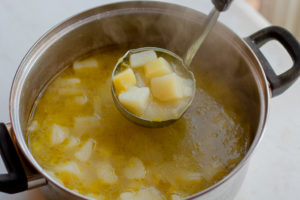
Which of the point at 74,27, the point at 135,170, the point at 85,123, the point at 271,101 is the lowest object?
the point at 271,101

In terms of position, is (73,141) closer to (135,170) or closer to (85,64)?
(135,170)

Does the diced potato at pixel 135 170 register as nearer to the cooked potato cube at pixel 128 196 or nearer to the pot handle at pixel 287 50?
the cooked potato cube at pixel 128 196

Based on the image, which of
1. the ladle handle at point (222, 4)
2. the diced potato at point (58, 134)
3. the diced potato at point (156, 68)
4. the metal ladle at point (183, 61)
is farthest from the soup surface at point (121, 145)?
the ladle handle at point (222, 4)

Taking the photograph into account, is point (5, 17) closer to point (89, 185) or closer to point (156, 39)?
point (156, 39)

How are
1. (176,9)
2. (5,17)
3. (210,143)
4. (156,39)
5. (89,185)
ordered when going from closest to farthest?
1. (89,185)
2. (210,143)
3. (176,9)
4. (156,39)
5. (5,17)

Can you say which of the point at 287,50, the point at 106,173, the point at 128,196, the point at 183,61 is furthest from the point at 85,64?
the point at 287,50

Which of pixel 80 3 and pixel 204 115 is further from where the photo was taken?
pixel 80 3

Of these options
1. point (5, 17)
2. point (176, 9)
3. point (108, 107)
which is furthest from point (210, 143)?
point (5, 17)
